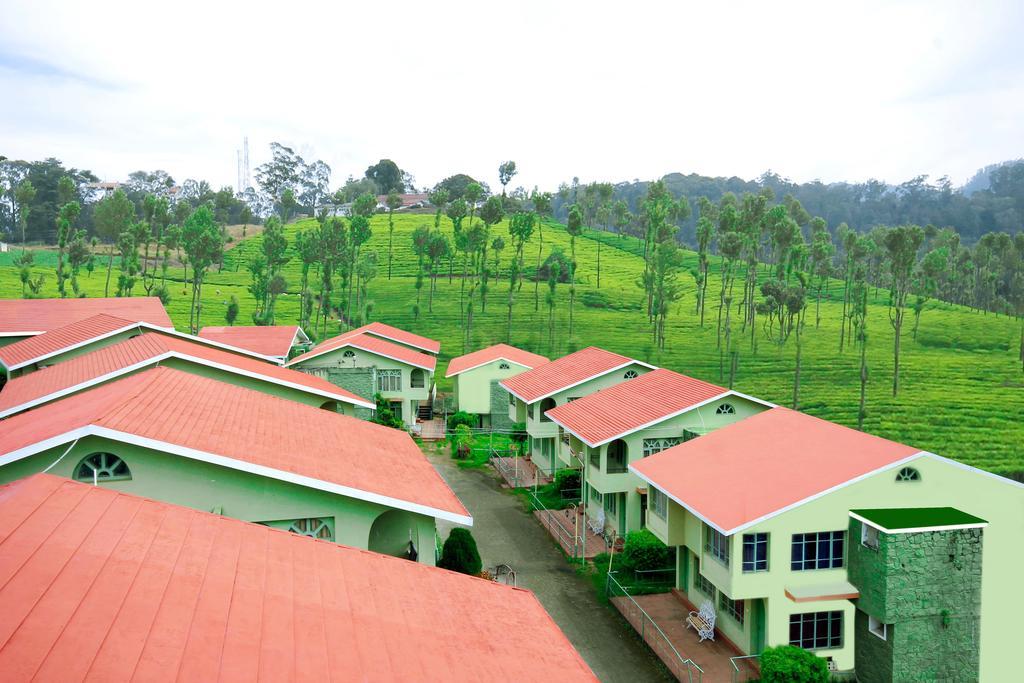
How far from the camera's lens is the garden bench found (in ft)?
66.0

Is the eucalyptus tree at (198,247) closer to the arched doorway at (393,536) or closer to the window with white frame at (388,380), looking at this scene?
the window with white frame at (388,380)

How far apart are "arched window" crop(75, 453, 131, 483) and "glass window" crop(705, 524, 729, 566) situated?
13.1m

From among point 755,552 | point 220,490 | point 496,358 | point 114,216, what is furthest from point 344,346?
point 114,216

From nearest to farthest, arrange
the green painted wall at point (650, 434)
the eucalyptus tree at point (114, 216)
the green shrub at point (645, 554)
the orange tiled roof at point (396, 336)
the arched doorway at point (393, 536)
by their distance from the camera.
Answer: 1. the arched doorway at point (393, 536)
2. the green shrub at point (645, 554)
3. the green painted wall at point (650, 434)
4. the orange tiled roof at point (396, 336)
5. the eucalyptus tree at point (114, 216)

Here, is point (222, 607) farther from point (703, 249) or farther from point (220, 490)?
point (703, 249)

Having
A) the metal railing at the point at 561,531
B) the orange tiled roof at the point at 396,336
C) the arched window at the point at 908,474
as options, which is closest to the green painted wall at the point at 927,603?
the arched window at the point at 908,474

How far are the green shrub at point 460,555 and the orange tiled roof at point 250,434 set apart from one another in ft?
7.53

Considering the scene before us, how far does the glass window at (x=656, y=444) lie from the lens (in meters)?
26.7

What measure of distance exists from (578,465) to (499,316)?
4452 cm

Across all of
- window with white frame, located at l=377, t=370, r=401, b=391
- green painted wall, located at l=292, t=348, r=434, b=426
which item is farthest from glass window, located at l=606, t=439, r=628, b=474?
window with white frame, located at l=377, t=370, r=401, b=391

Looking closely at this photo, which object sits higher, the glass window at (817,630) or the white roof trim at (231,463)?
the white roof trim at (231,463)

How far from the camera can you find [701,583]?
21734 millimetres

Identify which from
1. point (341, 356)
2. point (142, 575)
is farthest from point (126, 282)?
point (142, 575)

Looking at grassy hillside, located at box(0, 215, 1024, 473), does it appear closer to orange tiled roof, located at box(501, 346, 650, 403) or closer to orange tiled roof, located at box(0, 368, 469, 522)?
orange tiled roof, located at box(501, 346, 650, 403)
